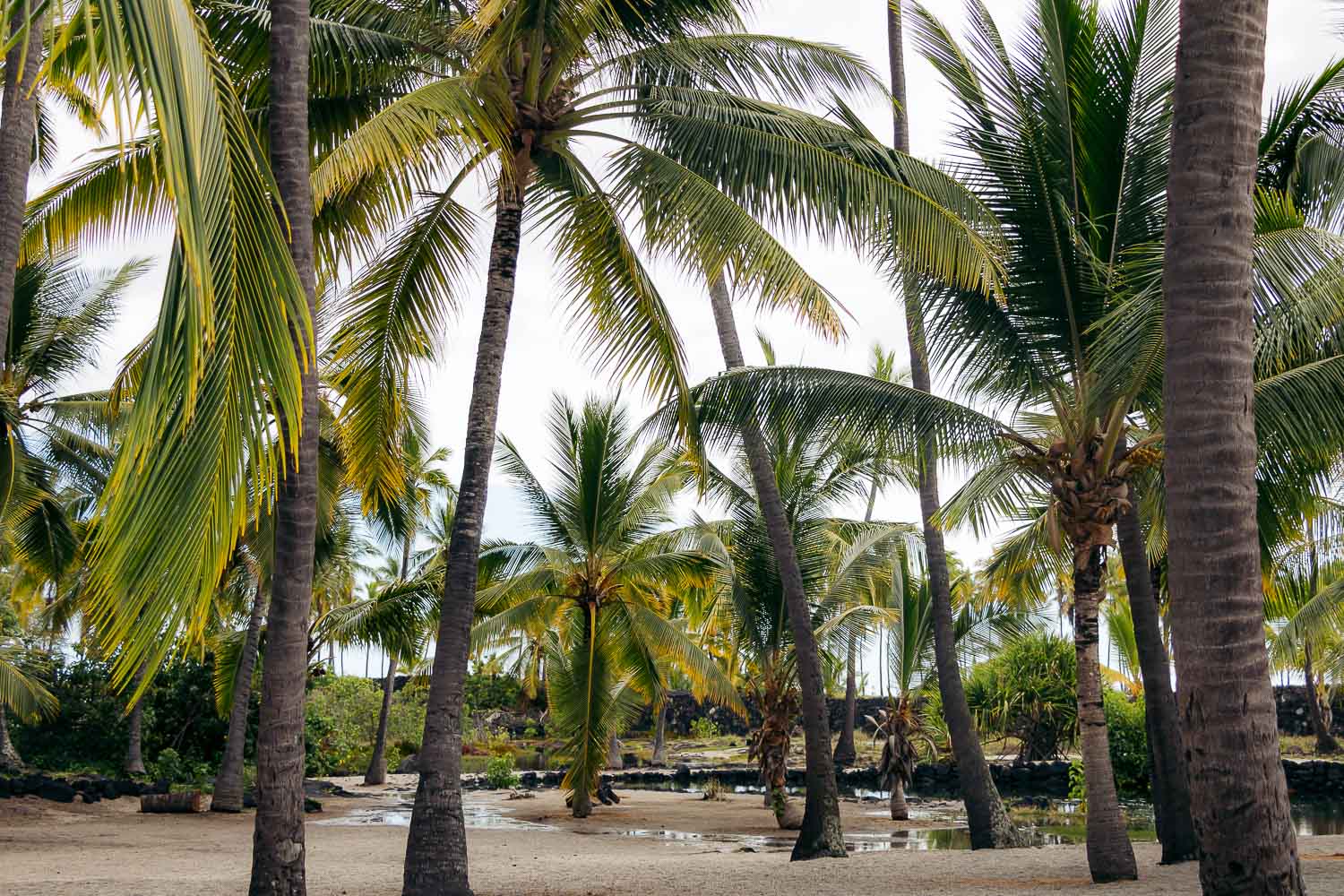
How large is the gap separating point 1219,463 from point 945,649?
946cm

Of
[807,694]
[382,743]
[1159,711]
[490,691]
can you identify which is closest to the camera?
[1159,711]

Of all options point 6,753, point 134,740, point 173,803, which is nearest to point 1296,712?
point 173,803

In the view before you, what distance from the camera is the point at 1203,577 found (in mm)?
4664

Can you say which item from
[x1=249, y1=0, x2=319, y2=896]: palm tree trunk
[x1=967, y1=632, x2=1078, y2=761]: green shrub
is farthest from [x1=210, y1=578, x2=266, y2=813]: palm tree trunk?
[x1=967, y1=632, x2=1078, y2=761]: green shrub

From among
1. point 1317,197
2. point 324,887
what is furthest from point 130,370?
point 1317,197

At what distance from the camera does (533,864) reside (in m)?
12.1

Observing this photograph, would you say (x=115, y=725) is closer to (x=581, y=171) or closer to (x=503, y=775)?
(x=503, y=775)

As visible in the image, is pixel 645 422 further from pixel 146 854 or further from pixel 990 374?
pixel 146 854

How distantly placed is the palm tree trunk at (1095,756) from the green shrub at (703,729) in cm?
3430

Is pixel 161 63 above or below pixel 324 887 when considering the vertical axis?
above

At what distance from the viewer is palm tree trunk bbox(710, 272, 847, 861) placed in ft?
40.4

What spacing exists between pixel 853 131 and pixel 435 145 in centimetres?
376

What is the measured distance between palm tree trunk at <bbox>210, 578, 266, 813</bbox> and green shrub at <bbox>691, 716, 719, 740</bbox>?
83.3ft

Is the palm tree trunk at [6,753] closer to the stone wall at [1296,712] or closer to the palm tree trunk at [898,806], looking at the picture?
the palm tree trunk at [898,806]
